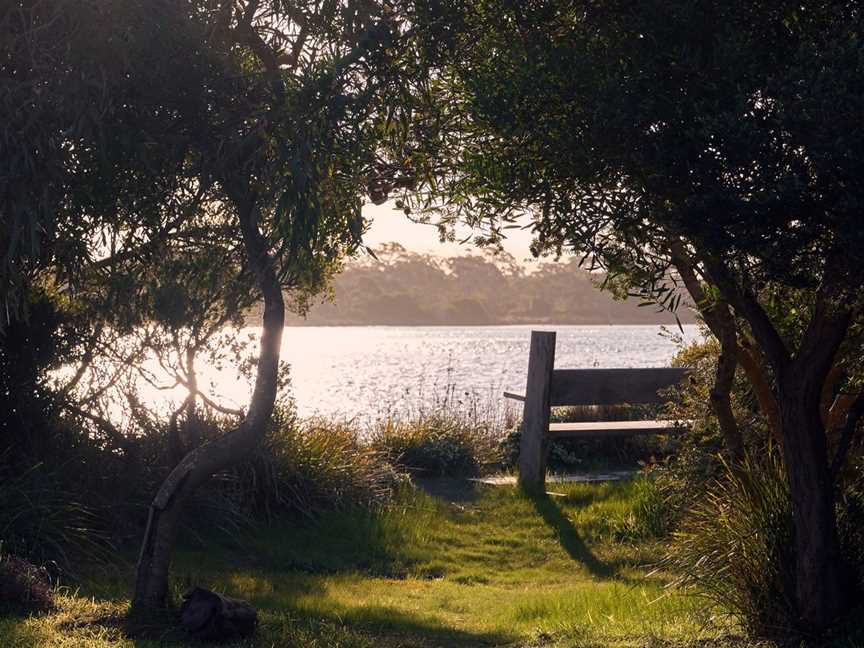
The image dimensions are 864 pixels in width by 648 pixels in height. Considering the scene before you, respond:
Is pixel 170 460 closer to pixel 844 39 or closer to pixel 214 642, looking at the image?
pixel 214 642

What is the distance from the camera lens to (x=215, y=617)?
243 inches

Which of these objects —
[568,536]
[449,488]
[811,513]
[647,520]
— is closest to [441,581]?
[568,536]

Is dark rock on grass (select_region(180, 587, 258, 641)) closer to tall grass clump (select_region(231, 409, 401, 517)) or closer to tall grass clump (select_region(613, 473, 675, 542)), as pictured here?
tall grass clump (select_region(231, 409, 401, 517))

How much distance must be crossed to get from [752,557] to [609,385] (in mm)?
7068

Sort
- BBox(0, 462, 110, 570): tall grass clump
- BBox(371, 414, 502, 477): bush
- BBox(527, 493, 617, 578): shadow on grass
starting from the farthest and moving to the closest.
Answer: BBox(371, 414, 502, 477): bush, BBox(527, 493, 617, 578): shadow on grass, BBox(0, 462, 110, 570): tall grass clump

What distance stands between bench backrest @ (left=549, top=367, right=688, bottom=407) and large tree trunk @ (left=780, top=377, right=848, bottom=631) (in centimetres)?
637

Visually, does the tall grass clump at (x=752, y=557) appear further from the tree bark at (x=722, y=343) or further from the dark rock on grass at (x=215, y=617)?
the dark rock on grass at (x=215, y=617)

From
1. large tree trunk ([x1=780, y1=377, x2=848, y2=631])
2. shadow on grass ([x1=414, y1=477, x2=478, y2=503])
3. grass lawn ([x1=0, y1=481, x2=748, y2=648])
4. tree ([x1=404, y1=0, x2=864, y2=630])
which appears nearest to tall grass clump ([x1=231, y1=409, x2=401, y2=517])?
grass lawn ([x1=0, y1=481, x2=748, y2=648])

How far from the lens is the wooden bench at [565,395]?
1255 centimetres

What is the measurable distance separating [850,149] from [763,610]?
10.0 ft

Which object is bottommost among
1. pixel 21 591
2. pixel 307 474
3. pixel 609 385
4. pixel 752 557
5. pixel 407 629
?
pixel 407 629

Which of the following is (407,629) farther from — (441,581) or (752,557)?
(752,557)

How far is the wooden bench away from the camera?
12547 mm

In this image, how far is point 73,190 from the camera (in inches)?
249
